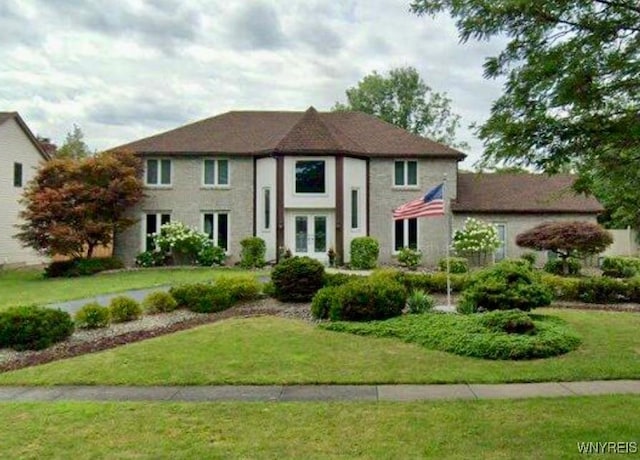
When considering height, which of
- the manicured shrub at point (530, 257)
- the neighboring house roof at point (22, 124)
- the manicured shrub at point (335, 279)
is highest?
the neighboring house roof at point (22, 124)

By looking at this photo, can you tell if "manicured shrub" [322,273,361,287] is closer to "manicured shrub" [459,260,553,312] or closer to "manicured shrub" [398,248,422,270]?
"manicured shrub" [459,260,553,312]

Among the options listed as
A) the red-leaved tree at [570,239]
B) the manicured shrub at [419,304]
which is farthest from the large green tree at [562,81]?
the red-leaved tree at [570,239]

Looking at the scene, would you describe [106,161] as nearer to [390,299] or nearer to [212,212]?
[212,212]

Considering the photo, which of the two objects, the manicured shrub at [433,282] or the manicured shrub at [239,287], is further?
the manicured shrub at [433,282]

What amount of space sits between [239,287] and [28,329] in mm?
5189

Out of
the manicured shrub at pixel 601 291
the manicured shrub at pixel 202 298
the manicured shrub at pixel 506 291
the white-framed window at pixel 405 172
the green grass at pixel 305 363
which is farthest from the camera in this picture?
the white-framed window at pixel 405 172

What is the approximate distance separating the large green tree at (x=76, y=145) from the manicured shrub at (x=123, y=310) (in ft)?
146

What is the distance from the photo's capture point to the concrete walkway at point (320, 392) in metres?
6.32

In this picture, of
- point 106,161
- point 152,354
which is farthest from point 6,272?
point 152,354

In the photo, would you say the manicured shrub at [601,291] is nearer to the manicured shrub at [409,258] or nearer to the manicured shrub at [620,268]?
the manicured shrub at [620,268]

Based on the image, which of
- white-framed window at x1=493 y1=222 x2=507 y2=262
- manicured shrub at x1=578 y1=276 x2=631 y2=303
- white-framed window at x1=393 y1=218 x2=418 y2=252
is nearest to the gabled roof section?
white-framed window at x1=393 y1=218 x2=418 y2=252

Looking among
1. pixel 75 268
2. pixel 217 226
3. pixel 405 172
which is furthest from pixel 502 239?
pixel 75 268

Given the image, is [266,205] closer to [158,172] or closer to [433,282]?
[158,172]

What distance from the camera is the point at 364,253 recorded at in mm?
22906
